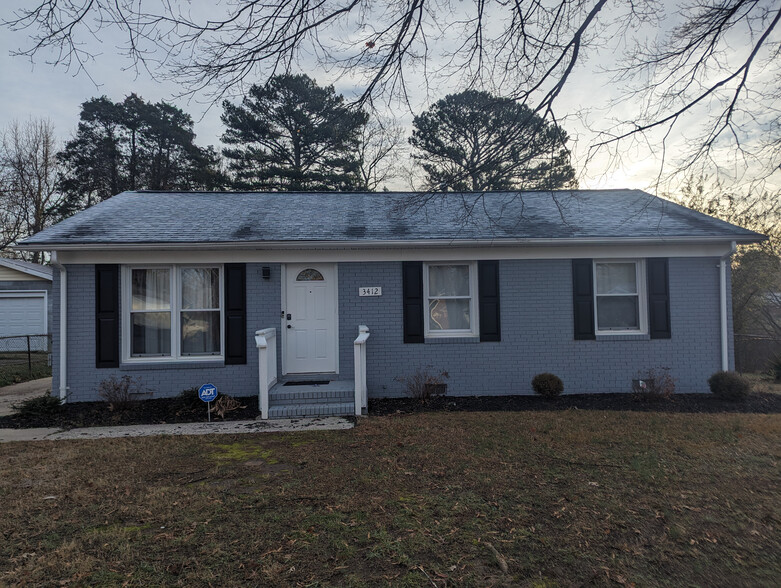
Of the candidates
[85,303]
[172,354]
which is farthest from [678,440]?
[85,303]

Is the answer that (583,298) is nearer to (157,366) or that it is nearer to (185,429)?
(185,429)

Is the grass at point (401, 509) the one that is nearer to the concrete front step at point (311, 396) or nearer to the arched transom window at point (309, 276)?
the concrete front step at point (311, 396)

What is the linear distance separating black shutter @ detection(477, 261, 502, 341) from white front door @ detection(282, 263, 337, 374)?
2713mm

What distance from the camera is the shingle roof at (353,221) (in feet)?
26.1

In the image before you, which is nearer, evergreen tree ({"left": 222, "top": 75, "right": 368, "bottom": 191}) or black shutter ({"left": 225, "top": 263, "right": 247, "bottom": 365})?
black shutter ({"left": 225, "top": 263, "right": 247, "bottom": 365})

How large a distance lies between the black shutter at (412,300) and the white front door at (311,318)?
4.30 feet

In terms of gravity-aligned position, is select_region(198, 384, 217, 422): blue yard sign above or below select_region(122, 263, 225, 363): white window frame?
below

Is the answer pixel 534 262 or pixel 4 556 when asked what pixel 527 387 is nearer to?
pixel 534 262

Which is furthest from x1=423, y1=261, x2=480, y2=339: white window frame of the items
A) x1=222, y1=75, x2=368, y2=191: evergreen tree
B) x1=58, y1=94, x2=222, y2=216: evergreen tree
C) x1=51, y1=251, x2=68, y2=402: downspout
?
x1=58, y1=94, x2=222, y2=216: evergreen tree

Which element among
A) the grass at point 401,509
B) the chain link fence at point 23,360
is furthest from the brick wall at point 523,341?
the chain link fence at point 23,360

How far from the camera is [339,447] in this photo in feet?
17.9

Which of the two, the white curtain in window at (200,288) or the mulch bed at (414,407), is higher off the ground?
the white curtain in window at (200,288)

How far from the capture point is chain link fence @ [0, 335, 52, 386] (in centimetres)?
1184

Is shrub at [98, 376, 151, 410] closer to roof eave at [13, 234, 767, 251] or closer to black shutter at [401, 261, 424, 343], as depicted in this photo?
roof eave at [13, 234, 767, 251]
